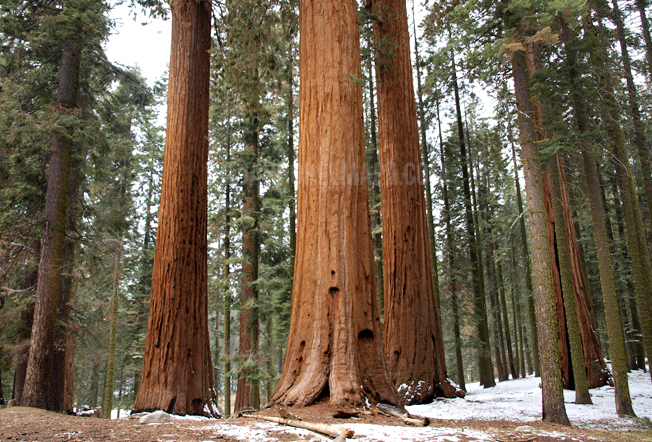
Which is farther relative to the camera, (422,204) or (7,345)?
(7,345)

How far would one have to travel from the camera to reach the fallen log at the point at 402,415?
3.98m

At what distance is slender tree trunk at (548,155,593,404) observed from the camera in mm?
7539

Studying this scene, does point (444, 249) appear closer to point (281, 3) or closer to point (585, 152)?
point (585, 152)

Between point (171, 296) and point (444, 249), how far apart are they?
14044 mm

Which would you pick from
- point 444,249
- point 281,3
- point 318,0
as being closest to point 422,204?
point 318,0

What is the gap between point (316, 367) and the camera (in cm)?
461

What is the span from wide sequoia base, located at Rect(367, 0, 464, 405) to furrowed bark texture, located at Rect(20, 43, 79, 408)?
8072 mm

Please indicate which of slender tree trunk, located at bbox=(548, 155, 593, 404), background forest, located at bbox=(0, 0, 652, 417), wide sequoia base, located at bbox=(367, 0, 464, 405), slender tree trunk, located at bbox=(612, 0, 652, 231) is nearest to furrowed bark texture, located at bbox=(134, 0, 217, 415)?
background forest, located at bbox=(0, 0, 652, 417)

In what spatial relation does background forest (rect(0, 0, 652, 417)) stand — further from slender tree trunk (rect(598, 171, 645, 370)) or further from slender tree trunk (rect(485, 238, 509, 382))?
slender tree trunk (rect(485, 238, 509, 382))

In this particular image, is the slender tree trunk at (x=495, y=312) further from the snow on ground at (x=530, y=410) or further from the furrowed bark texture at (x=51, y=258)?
the furrowed bark texture at (x=51, y=258)

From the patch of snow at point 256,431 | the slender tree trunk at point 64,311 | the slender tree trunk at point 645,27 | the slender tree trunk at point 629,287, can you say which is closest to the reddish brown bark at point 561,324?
the slender tree trunk at point 645,27

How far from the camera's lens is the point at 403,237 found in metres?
8.42

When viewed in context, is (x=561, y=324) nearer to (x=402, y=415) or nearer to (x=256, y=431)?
(x=402, y=415)

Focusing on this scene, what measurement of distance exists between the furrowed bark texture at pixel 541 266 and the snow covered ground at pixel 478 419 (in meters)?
0.55
